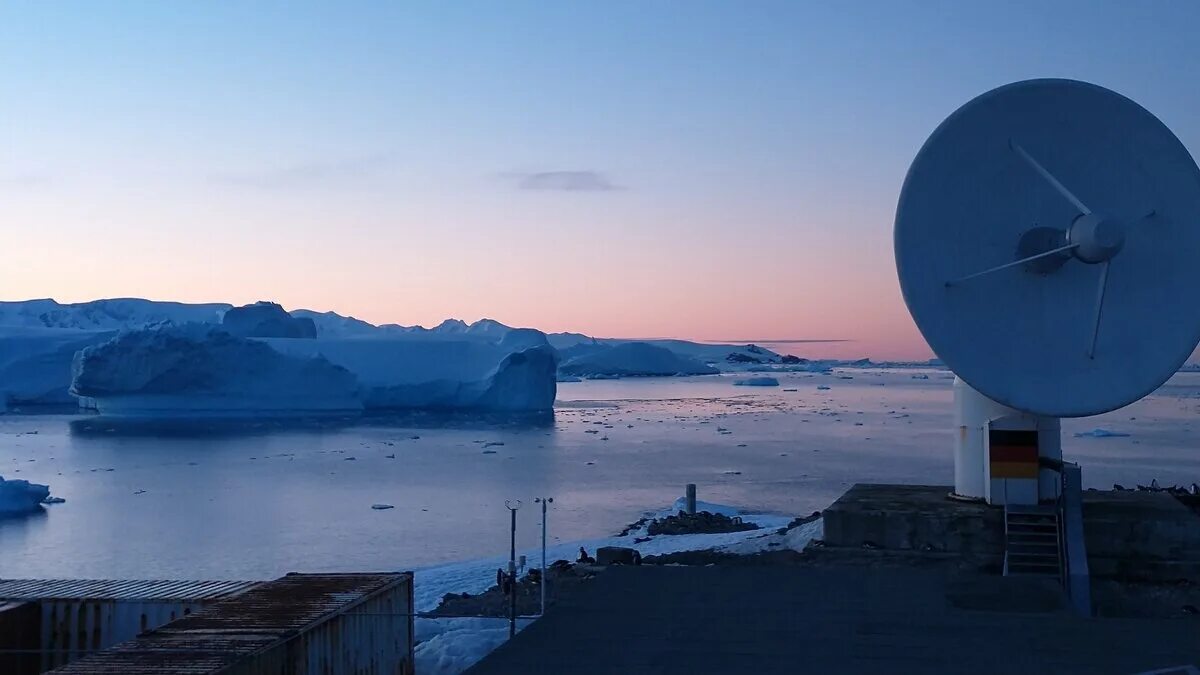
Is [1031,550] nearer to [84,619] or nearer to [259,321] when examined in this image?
[84,619]

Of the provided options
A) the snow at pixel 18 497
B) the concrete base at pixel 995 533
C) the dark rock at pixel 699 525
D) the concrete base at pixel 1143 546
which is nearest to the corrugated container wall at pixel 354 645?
the concrete base at pixel 995 533

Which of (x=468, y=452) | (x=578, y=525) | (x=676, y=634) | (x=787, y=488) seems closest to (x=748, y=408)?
(x=468, y=452)

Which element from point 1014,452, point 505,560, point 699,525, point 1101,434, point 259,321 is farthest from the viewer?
point 259,321

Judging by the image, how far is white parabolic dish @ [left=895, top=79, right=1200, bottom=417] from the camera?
349 inches

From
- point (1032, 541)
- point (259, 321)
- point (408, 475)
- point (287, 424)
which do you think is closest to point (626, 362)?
point (259, 321)

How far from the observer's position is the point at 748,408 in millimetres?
61844

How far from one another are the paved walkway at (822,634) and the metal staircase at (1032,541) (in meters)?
2.03

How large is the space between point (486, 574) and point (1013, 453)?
7.23m

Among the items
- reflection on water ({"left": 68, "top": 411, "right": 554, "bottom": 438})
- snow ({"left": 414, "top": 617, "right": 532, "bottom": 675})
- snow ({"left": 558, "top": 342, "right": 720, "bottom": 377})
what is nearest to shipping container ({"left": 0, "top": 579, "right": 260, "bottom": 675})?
snow ({"left": 414, "top": 617, "right": 532, "bottom": 675})

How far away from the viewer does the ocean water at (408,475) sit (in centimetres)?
1766

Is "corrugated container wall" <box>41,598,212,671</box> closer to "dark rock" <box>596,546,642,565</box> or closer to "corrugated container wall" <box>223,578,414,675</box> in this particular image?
"corrugated container wall" <box>223,578,414,675</box>

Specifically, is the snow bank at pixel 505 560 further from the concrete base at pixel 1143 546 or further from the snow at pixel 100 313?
the snow at pixel 100 313

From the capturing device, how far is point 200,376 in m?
45.5

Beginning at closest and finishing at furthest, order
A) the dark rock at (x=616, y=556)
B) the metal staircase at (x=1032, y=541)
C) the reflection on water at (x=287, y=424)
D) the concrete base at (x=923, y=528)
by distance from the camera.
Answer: the metal staircase at (x=1032, y=541) → the concrete base at (x=923, y=528) → the dark rock at (x=616, y=556) → the reflection on water at (x=287, y=424)
